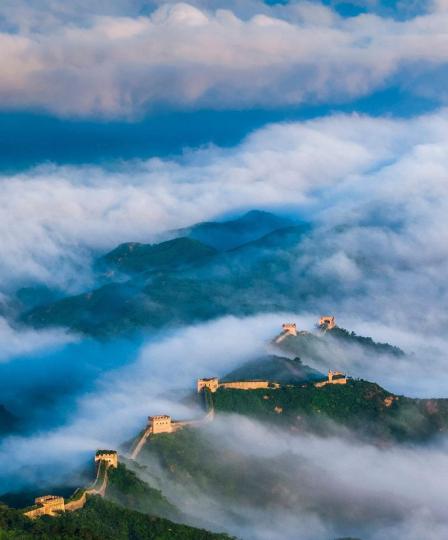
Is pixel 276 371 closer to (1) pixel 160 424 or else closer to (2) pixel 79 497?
(1) pixel 160 424

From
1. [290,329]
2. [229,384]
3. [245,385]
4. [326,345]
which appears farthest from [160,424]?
[326,345]

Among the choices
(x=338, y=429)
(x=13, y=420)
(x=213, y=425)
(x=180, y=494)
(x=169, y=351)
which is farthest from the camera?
(x=169, y=351)

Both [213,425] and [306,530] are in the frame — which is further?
[213,425]

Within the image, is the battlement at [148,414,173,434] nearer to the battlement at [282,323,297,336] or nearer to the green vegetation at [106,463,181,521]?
the green vegetation at [106,463,181,521]

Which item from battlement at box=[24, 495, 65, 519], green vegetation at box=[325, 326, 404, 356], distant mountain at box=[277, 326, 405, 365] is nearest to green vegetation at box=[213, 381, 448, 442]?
distant mountain at box=[277, 326, 405, 365]

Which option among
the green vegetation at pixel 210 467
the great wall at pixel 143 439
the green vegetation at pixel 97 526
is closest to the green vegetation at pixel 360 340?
the great wall at pixel 143 439

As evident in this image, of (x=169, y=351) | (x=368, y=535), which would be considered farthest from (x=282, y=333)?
(x=368, y=535)

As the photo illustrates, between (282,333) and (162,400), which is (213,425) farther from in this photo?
(282,333)
